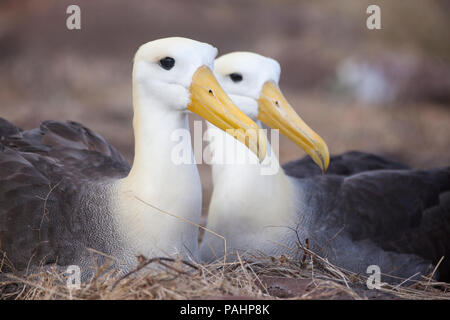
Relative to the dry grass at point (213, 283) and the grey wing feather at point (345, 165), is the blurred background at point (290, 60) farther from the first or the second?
the dry grass at point (213, 283)

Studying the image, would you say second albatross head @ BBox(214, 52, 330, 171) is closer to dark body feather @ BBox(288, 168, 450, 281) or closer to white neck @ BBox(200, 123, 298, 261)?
white neck @ BBox(200, 123, 298, 261)

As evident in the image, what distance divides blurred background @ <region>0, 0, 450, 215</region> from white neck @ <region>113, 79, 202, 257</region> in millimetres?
5085

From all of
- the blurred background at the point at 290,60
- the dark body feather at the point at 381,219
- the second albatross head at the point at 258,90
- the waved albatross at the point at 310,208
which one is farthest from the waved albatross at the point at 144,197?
the blurred background at the point at 290,60

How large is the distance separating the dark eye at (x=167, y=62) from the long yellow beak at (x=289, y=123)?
869 millimetres

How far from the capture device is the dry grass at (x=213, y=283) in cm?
282

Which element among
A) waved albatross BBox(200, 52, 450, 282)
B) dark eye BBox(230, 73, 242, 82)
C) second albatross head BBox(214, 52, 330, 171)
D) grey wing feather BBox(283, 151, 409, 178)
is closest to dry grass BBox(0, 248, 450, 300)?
waved albatross BBox(200, 52, 450, 282)

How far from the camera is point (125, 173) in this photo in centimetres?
420

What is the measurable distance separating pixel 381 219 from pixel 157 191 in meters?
1.72

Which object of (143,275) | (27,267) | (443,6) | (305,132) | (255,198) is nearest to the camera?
(143,275)

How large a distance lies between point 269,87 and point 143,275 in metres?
1.67

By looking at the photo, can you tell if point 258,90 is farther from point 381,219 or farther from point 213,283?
point 213,283

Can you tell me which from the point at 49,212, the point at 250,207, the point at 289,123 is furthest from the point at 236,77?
the point at 49,212
